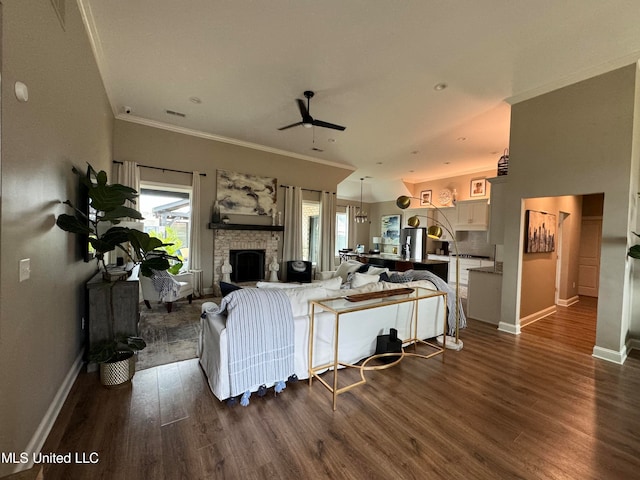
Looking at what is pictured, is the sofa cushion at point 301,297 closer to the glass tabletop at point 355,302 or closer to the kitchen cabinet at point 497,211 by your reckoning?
the glass tabletop at point 355,302

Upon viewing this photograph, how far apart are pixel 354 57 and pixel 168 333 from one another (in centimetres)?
419

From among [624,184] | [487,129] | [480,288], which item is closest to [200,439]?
[480,288]

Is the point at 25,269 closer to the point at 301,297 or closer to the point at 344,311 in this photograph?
the point at 301,297

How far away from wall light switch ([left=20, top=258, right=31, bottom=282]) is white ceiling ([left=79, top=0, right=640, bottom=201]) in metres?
2.48

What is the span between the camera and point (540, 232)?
4.39m

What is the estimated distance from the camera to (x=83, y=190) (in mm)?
2713

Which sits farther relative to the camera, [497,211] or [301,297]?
[497,211]

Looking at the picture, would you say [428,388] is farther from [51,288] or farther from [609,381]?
[51,288]

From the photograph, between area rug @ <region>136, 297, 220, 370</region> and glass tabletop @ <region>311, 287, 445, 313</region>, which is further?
area rug @ <region>136, 297, 220, 370</region>

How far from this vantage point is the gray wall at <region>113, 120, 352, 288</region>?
5180 millimetres

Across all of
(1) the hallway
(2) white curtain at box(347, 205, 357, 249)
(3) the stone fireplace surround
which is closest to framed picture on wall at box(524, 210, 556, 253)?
(1) the hallway

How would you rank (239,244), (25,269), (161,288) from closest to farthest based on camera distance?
1. (25,269)
2. (161,288)
3. (239,244)

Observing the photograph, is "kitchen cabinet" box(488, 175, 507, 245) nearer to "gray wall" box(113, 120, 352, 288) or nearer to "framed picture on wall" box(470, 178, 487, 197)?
"framed picture on wall" box(470, 178, 487, 197)

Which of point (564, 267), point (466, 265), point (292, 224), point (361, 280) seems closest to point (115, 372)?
point (361, 280)
